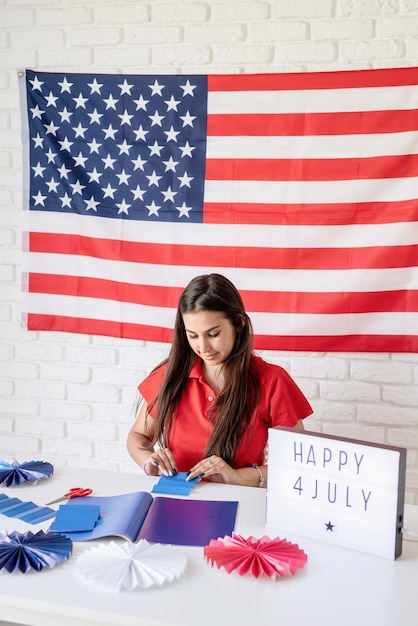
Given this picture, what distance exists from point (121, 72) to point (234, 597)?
6.49 feet

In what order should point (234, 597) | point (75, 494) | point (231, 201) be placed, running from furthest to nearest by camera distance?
point (231, 201) < point (75, 494) < point (234, 597)

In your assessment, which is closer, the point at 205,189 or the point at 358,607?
the point at 358,607

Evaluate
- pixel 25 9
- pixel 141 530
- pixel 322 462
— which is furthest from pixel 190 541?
pixel 25 9

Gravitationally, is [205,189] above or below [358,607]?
above

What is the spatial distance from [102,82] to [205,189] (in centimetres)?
55

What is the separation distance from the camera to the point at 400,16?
2.35 m

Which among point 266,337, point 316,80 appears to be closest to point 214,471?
point 266,337

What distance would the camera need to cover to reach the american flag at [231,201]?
2.43 m

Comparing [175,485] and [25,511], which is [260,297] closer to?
[175,485]

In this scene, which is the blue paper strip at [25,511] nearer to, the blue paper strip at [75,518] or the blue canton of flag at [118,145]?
the blue paper strip at [75,518]

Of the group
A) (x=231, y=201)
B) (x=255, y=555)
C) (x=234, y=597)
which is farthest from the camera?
(x=231, y=201)

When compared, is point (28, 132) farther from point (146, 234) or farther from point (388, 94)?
point (388, 94)

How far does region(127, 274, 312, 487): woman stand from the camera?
2.01 meters

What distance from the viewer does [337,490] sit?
4.69 ft
